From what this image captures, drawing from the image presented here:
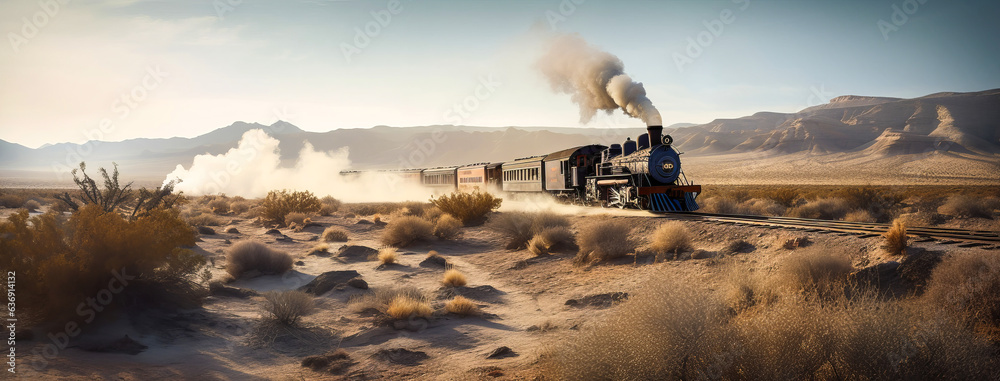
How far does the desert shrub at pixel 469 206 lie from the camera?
24.3m

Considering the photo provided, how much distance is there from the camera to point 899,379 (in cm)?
398

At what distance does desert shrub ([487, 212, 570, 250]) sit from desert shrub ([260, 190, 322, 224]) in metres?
15.3

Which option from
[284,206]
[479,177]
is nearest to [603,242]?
[284,206]

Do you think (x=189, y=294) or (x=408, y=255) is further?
(x=408, y=255)

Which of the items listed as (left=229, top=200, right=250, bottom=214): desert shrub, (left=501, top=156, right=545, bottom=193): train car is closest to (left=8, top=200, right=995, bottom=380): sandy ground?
(left=501, top=156, right=545, bottom=193): train car

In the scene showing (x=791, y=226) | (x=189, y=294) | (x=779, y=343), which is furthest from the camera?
(x=791, y=226)

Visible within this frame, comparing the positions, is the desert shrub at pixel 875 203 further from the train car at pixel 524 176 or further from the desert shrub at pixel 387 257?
the desert shrub at pixel 387 257

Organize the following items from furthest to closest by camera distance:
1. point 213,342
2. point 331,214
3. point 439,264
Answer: point 331,214, point 439,264, point 213,342

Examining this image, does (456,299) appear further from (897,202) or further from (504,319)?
(897,202)

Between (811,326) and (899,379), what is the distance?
69 centimetres

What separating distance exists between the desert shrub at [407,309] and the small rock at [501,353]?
8.01 ft

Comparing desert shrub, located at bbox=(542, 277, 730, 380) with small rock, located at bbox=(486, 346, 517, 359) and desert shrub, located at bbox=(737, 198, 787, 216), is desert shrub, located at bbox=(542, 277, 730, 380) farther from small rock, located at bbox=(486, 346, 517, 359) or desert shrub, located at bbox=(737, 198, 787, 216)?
desert shrub, located at bbox=(737, 198, 787, 216)

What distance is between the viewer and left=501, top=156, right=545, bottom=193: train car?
28.4 m

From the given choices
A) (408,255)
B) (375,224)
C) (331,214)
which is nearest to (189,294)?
(408,255)
